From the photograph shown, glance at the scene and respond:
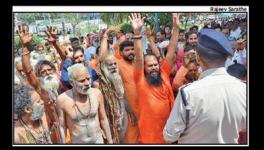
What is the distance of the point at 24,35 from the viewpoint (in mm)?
7969

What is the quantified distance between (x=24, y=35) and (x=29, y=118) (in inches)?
41.2

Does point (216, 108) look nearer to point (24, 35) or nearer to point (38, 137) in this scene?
point (38, 137)

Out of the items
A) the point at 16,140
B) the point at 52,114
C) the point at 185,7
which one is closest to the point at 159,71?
the point at 185,7

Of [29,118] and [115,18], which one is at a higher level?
[115,18]

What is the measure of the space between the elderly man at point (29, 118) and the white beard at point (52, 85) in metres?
0.15

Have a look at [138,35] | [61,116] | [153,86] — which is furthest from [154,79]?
[61,116]

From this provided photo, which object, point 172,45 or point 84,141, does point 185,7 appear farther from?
point 84,141

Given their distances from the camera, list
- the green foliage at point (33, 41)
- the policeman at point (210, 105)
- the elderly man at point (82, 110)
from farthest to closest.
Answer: the green foliage at point (33, 41) → the elderly man at point (82, 110) → the policeman at point (210, 105)

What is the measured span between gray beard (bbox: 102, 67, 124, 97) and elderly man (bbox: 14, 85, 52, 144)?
900 mm

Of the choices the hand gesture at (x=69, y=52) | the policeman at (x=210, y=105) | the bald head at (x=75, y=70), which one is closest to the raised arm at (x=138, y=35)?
the bald head at (x=75, y=70)

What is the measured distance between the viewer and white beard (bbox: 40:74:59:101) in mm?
7953

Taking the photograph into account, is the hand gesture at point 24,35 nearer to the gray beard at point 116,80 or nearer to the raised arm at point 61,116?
the raised arm at point 61,116

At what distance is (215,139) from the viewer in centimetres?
623

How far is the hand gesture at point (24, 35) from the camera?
7.96m
